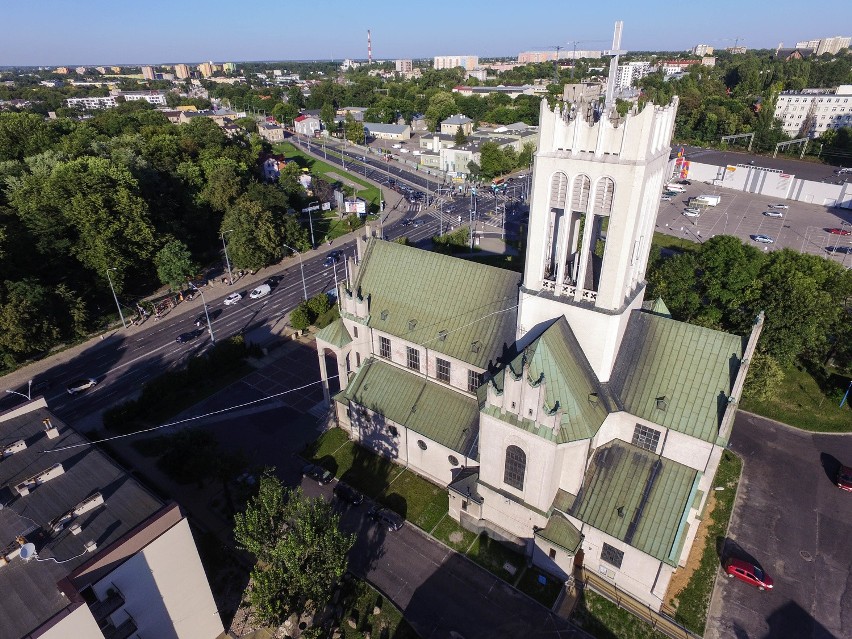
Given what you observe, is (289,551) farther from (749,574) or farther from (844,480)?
(844,480)

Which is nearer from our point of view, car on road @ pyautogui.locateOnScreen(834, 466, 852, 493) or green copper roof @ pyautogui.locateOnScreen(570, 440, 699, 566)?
green copper roof @ pyautogui.locateOnScreen(570, 440, 699, 566)

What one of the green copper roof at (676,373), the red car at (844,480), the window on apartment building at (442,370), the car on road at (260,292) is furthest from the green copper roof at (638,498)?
the car on road at (260,292)

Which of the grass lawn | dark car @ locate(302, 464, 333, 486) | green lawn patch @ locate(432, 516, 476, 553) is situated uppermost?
dark car @ locate(302, 464, 333, 486)

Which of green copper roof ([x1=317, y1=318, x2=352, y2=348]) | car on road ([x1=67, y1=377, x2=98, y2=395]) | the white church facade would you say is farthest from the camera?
car on road ([x1=67, y1=377, x2=98, y2=395])

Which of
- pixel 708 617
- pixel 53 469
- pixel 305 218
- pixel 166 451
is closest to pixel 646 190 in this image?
pixel 708 617

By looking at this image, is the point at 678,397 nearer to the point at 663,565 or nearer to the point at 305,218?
the point at 663,565

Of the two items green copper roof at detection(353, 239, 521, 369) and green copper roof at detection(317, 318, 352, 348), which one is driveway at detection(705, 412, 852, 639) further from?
green copper roof at detection(317, 318, 352, 348)

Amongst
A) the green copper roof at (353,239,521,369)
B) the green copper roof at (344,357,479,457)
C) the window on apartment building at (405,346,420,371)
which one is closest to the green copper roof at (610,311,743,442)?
the green copper roof at (353,239,521,369)
